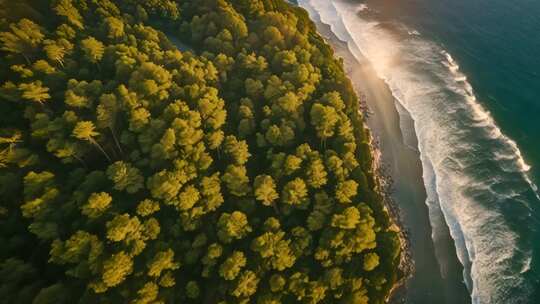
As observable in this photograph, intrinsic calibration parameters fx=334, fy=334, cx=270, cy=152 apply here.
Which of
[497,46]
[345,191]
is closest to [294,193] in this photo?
[345,191]

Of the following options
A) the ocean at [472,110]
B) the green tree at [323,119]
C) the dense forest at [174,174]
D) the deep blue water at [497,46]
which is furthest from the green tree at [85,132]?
the deep blue water at [497,46]

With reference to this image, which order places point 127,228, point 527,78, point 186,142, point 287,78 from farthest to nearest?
point 527,78 < point 287,78 < point 186,142 < point 127,228

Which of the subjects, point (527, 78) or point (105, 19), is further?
point (527, 78)

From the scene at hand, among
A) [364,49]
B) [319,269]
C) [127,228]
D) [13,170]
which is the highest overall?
[364,49]

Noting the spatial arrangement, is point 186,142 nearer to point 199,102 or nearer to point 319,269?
point 199,102

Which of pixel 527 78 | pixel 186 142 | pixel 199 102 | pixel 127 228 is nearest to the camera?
pixel 127 228

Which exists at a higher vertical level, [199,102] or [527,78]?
[527,78]

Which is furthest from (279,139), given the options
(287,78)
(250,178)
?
(287,78)

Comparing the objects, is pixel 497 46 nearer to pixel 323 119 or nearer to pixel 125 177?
pixel 323 119
